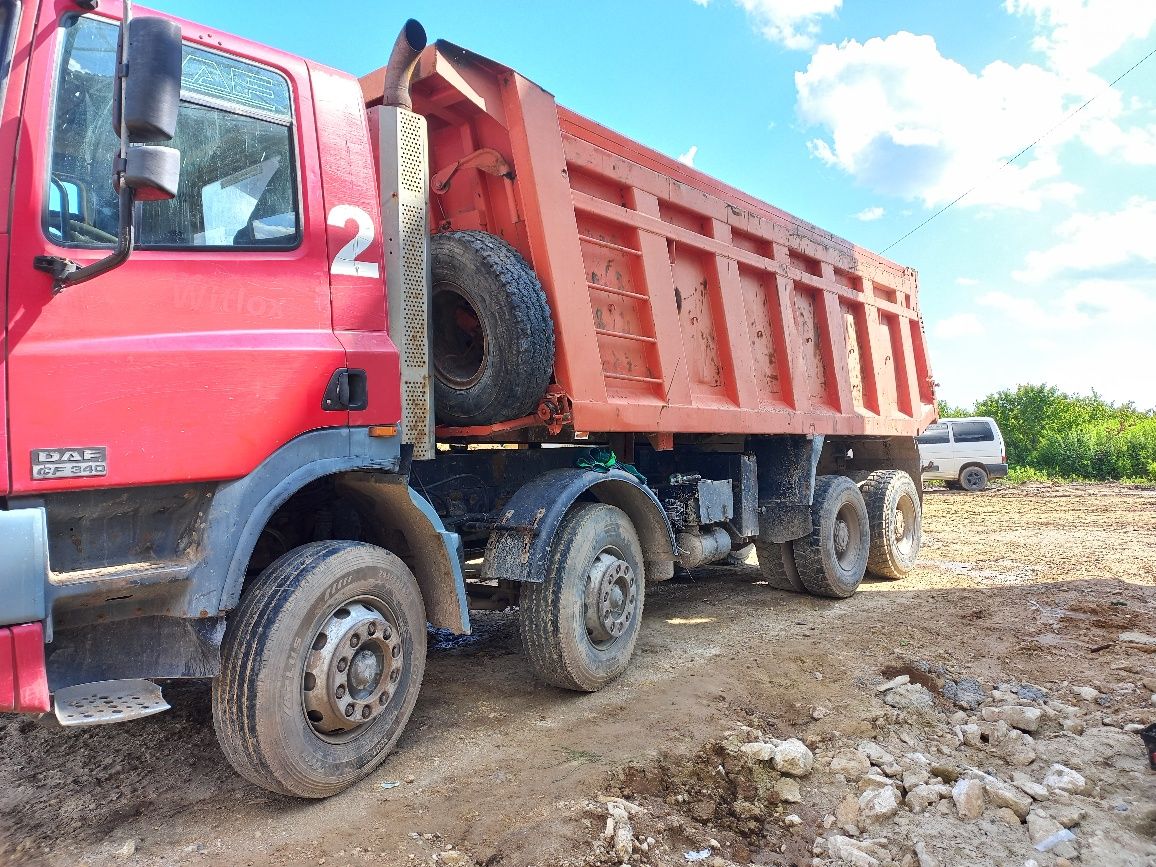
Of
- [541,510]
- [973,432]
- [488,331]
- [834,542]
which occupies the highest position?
[488,331]

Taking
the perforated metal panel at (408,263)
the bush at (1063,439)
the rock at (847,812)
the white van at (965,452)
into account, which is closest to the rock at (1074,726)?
the rock at (847,812)

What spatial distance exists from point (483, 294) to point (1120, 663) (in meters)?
4.30

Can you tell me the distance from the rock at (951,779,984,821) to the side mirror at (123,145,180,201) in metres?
3.37

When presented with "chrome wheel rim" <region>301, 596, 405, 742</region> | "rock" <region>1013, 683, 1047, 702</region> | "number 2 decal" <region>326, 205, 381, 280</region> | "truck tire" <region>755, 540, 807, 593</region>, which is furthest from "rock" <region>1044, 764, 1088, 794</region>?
"truck tire" <region>755, 540, 807, 593</region>

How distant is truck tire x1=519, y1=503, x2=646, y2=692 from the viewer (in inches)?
155

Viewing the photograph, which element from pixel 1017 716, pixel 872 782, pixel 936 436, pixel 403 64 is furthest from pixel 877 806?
pixel 936 436

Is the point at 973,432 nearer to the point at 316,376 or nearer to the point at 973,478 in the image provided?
the point at 973,478

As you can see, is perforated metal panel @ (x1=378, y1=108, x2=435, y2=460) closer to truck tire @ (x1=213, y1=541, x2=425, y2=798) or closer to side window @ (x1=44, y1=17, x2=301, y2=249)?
side window @ (x1=44, y1=17, x2=301, y2=249)

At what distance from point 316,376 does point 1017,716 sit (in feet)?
11.5

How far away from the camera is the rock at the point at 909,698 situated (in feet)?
13.2

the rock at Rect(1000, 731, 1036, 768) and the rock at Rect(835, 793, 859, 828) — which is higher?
the rock at Rect(835, 793, 859, 828)

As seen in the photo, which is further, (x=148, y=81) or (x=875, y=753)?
(x=875, y=753)

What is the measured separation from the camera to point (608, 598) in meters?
4.21

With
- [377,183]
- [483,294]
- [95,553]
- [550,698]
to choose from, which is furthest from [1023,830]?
[377,183]
